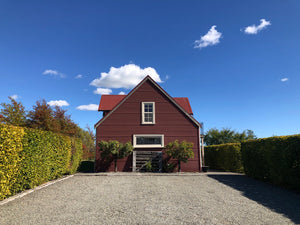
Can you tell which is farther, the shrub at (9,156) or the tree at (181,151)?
the tree at (181,151)

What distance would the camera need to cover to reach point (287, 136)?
878 cm

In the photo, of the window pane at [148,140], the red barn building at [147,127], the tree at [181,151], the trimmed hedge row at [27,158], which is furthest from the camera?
the window pane at [148,140]

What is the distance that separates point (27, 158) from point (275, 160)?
11.4 meters

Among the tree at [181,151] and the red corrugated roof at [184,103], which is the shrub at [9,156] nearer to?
the tree at [181,151]

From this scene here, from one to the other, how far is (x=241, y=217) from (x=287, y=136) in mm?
5933

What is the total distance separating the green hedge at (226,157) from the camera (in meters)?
15.5

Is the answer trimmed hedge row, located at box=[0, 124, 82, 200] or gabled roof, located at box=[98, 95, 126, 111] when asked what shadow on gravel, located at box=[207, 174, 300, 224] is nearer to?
trimmed hedge row, located at box=[0, 124, 82, 200]

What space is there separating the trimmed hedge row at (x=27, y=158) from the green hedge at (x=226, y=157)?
43.3 feet

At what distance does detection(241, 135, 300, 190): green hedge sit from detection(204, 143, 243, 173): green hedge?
3.13m

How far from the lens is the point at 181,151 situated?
14.0m

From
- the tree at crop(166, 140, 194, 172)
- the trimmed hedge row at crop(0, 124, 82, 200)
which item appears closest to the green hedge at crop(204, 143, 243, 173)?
the tree at crop(166, 140, 194, 172)

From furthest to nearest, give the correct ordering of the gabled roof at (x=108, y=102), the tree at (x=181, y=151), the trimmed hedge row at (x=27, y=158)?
the gabled roof at (x=108, y=102) → the tree at (x=181, y=151) → the trimmed hedge row at (x=27, y=158)

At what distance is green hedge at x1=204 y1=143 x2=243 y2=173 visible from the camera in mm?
15469

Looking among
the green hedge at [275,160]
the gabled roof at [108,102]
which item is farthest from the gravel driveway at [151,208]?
the gabled roof at [108,102]
